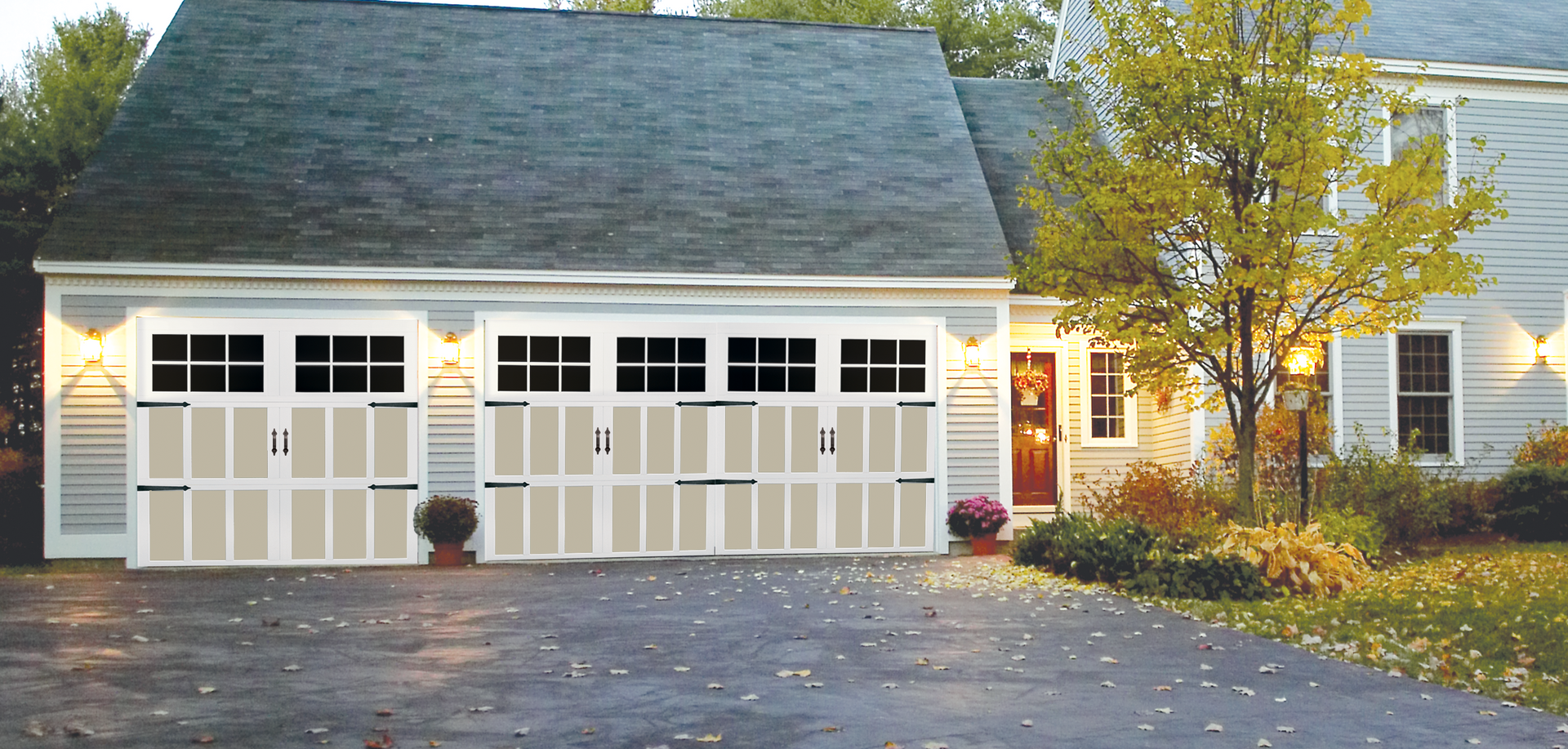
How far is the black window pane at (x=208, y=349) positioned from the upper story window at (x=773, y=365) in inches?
215

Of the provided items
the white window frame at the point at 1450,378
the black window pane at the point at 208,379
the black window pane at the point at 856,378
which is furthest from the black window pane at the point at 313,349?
the white window frame at the point at 1450,378

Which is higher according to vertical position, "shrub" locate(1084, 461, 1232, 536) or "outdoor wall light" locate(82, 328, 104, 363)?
"outdoor wall light" locate(82, 328, 104, 363)

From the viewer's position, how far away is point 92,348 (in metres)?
15.0

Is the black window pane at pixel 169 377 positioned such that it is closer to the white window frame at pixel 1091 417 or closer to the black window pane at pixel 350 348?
the black window pane at pixel 350 348

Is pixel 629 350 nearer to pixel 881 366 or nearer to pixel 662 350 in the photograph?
pixel 662 350

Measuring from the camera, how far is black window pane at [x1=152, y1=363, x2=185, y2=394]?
15.3 m

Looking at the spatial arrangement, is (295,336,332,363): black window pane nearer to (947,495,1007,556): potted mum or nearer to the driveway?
the driveway

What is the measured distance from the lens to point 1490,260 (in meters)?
19.1

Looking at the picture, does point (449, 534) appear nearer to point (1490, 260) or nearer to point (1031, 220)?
point (1031, 220)

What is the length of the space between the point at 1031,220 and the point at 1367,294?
5882 millimetres

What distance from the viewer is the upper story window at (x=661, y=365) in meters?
16.1

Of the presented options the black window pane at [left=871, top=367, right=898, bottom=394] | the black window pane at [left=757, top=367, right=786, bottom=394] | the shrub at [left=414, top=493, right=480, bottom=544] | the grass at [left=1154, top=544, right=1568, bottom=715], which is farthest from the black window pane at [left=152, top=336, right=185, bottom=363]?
the grass at [left=1154, top=544, right=1568, bottom=715]

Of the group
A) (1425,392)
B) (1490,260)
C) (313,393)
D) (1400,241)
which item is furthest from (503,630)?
(1490,260)

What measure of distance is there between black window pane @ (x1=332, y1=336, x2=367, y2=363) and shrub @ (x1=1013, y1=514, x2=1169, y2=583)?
7262 millimetres
